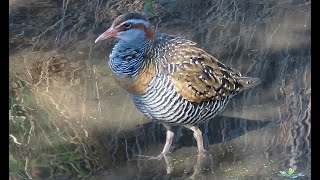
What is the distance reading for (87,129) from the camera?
17.5 feet

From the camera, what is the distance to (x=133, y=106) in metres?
5.71

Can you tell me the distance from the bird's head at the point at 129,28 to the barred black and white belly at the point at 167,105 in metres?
0.37

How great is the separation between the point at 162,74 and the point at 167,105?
0.23 metres

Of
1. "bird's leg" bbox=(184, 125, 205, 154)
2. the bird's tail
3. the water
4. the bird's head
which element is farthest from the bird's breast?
the bird's tail

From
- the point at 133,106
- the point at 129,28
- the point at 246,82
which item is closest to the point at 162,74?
the point at 129,28

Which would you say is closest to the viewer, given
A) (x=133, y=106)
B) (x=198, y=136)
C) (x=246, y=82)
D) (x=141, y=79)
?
(x=141, y=79)

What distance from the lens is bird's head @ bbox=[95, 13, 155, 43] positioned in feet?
14.9

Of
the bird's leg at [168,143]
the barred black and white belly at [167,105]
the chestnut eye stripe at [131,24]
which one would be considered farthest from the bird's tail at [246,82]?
the chestnut eye stripe at [131,24]

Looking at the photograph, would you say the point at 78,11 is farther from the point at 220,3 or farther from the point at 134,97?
the point at 134,97

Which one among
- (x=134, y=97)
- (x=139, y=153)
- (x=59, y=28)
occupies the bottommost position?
(x=139, y=153)

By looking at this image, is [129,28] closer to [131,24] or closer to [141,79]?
[131,24]

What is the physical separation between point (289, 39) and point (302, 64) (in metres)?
0.64

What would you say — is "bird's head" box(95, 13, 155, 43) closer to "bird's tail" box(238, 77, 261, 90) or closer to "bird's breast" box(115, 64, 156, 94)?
"bird's breast" box(115, 64, 156, 94)

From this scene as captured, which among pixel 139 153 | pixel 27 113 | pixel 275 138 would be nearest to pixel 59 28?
pixel 27 113
